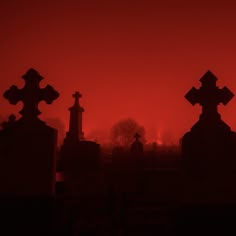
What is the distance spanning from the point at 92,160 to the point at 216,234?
895 centimetres

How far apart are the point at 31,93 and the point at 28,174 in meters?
1.47

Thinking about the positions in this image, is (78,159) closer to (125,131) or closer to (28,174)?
(28,174)

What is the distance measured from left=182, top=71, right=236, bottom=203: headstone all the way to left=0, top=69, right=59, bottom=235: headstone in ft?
7.94

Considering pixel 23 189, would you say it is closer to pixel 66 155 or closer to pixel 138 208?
pixel 138 208

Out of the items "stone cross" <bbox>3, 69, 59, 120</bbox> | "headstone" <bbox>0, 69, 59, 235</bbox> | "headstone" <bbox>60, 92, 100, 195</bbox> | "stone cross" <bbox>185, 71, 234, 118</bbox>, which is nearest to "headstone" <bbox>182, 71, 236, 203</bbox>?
"stone cross" <bbox>185, 71, 234, 118</bbox>

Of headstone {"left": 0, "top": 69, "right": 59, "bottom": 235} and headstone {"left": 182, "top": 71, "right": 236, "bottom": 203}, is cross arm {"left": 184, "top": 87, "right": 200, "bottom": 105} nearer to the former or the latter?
headstone {"left": 182, "top": 71, "right": 236, "bottom": 203}

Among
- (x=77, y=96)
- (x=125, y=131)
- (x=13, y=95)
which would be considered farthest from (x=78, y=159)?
(x=125, y=131)

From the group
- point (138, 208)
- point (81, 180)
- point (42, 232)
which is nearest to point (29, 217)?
point (42, 232)

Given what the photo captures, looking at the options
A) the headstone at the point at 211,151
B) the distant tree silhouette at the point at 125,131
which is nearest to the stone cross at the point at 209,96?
the headstone at the point at 211,151

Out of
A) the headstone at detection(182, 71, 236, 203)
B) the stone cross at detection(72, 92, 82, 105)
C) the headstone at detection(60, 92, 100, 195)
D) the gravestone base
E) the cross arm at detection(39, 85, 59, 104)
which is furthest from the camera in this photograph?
the stone cross at detection(72, 92, 82, 105)

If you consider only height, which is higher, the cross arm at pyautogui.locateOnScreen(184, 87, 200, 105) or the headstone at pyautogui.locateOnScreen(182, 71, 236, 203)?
the cross arm at pyautogui.locateOnScreen(184, 87, 200, 105)

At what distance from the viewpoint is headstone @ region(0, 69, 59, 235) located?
17.4 feet

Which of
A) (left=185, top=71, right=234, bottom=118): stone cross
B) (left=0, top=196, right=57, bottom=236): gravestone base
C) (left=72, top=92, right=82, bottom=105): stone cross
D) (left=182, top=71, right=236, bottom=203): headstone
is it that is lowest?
(left=0, top=196, right=57, bottom=236): gravestone base

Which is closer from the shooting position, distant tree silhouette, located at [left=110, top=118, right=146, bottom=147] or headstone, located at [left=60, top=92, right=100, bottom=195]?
headstone, located at [left=60, top=92, right=100, bottom=195]
